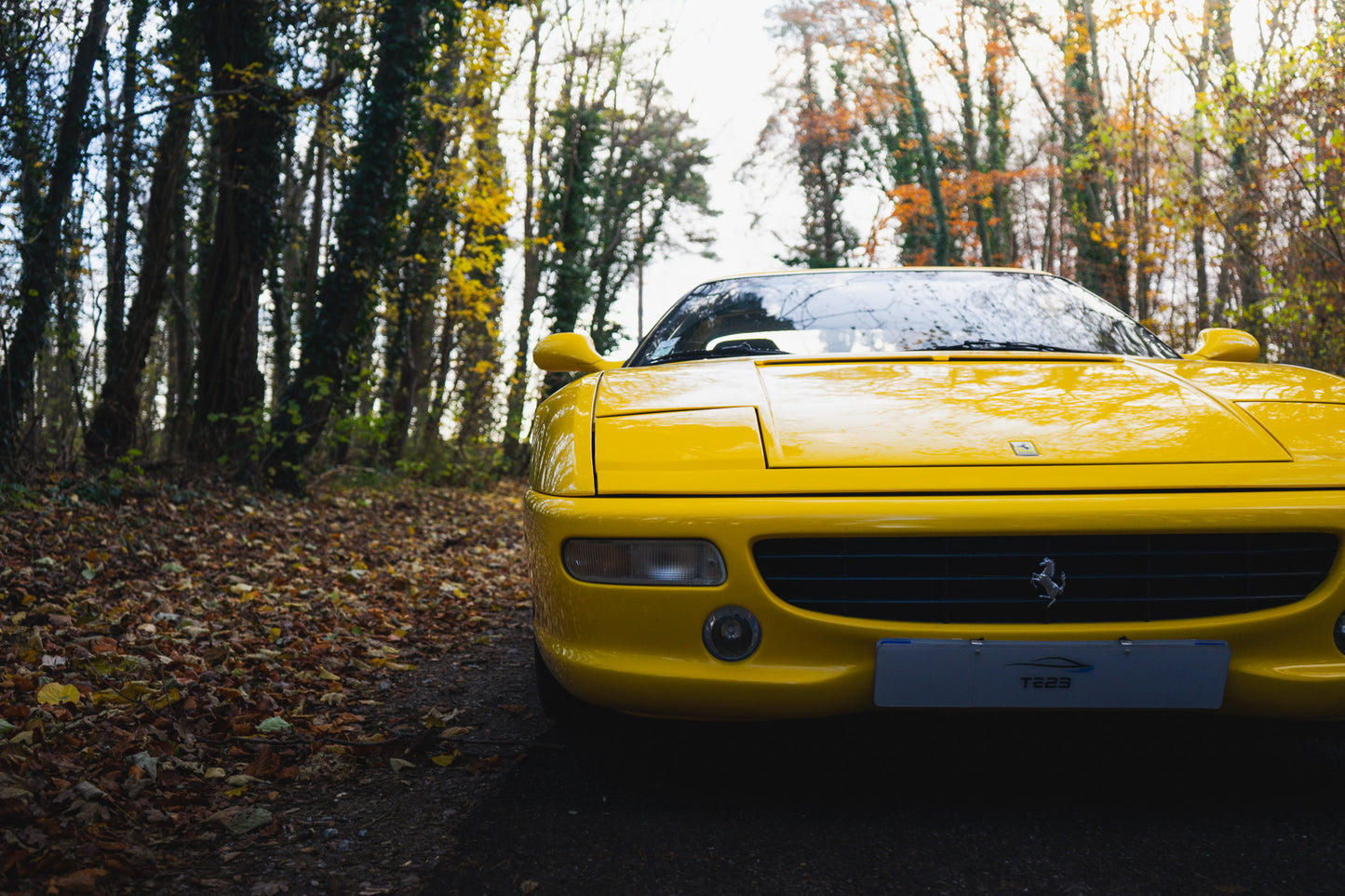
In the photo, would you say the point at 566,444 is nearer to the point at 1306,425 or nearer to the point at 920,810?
the point at 920,810

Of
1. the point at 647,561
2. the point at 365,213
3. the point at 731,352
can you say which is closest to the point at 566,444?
the point at 647,561

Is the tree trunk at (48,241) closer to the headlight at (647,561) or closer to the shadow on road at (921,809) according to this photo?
the shadow on road at (921,809)

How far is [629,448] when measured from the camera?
2.20 m

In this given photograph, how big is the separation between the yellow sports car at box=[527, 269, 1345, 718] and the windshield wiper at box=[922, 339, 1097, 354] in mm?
728

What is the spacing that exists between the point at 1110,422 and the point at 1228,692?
61 cm

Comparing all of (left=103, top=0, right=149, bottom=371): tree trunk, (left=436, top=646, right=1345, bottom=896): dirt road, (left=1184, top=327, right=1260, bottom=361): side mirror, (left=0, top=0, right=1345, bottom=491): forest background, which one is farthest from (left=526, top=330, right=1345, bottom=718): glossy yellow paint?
(left=103, top=0, right=149, bottom=371): tree trunk

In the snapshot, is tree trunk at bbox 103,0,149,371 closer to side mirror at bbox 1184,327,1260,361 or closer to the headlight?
the headlight

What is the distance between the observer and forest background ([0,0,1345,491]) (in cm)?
742

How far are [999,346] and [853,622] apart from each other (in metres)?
1.38

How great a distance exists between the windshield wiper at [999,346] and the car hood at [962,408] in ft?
0.60

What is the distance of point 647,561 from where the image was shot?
77.9 inches

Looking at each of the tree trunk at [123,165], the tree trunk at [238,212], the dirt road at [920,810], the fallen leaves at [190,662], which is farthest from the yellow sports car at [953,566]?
the tree trunk at [238,212]

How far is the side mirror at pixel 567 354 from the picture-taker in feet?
10.6

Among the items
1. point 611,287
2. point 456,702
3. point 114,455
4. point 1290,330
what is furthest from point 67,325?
point 611,287
